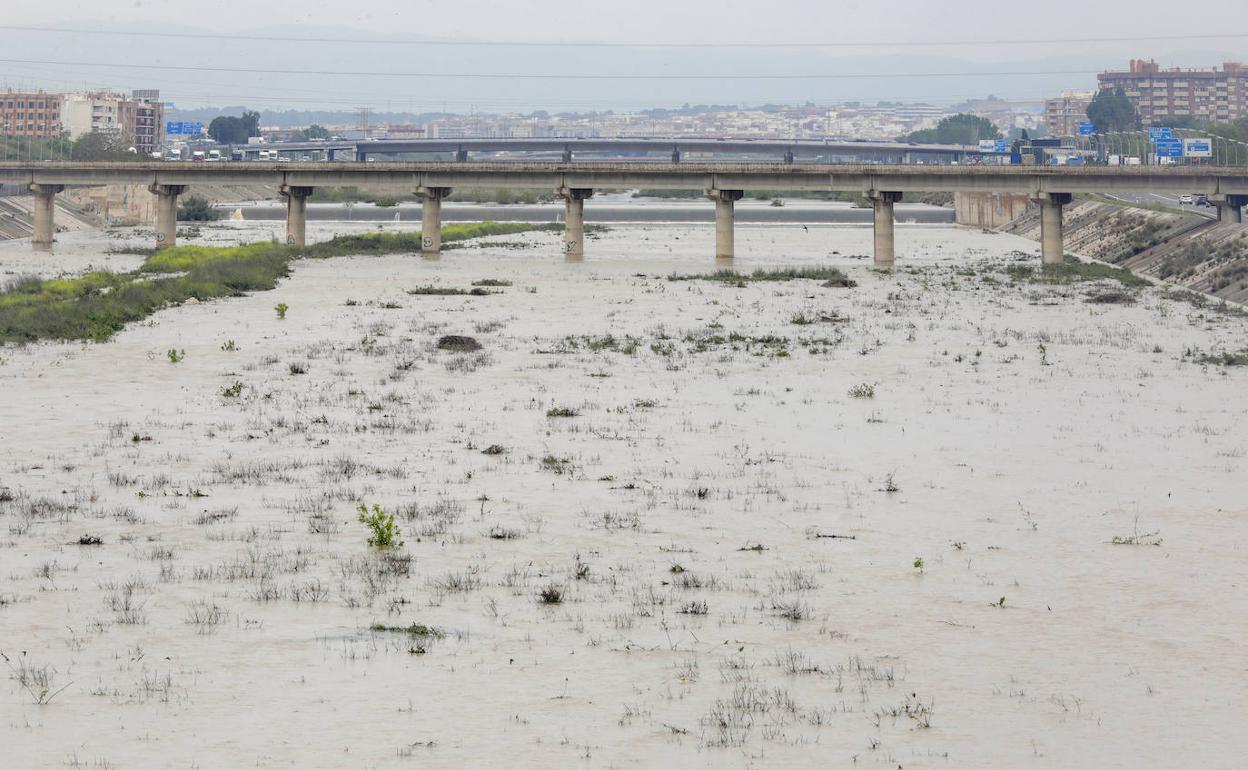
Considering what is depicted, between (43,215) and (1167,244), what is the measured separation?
87985mm

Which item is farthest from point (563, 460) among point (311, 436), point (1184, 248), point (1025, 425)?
point (1184, 248)

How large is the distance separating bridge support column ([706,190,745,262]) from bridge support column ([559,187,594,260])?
9585 millimetres

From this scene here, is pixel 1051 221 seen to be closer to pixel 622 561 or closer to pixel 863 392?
pixel 863 392

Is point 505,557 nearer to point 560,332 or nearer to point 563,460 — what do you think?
point 563,460

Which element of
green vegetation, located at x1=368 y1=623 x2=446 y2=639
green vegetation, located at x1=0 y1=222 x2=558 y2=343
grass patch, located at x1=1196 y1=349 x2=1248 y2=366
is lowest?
green vegetation, located at x1=368 y1=623 x2=446 y2=639

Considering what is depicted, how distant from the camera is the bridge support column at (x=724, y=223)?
113m

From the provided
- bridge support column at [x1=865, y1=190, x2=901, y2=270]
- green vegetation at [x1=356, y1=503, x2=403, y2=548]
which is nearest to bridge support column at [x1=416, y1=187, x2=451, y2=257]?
bridge support column at [x1=865, y1=190, x2=901, y2=270]

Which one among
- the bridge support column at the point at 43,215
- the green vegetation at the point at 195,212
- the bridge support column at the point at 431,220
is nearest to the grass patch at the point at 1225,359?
the bridge support column at the point at 431,220

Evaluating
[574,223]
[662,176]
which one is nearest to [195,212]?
[574,223]

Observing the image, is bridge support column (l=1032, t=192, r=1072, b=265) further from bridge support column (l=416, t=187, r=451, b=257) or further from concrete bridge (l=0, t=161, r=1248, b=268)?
bridge support column (l=416, t=187, r=451, b=257)

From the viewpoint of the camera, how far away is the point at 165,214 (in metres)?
125

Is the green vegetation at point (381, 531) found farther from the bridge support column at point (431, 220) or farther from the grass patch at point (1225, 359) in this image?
the bridge support column at point (431, 220)

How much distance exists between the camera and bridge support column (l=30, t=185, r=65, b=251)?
427 ft

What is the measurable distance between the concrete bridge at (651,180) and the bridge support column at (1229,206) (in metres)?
0.07
